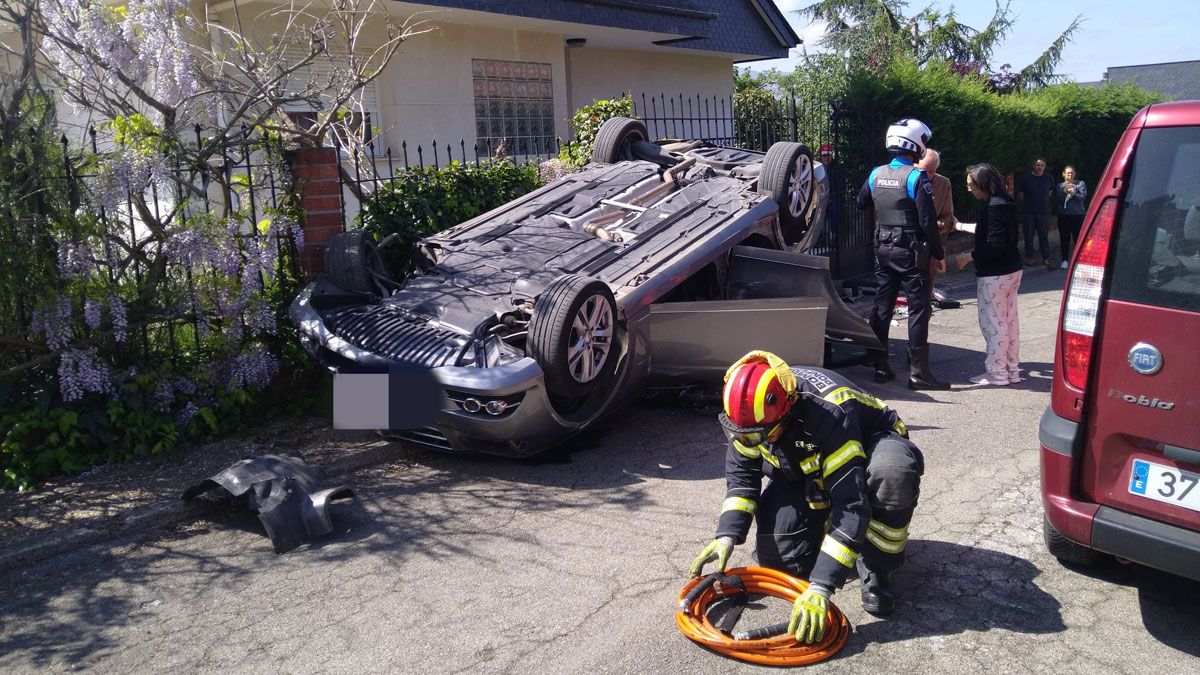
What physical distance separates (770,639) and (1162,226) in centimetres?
206

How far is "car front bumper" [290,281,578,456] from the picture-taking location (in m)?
5.07

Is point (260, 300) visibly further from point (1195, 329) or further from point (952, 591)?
point (1195, 329)

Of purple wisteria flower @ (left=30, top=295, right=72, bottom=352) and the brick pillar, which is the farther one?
the brick pillar

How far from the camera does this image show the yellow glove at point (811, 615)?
3.46 m

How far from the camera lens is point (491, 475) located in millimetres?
5609

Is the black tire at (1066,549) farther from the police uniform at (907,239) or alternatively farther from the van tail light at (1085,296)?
the police uniform at (907,239)

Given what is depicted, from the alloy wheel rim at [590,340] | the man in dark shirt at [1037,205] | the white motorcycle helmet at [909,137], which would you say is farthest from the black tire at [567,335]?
the man in dark shirt at [1037,205]

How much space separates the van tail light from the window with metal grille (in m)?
10.5

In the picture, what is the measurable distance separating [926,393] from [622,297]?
293cm

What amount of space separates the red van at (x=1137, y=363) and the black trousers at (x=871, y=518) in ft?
1.79

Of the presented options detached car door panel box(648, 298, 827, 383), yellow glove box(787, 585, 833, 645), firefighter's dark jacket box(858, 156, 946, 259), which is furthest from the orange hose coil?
firefighter's dark jacket box(858, 156, 946, 259)

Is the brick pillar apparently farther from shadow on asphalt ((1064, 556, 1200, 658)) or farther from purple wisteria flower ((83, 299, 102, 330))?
shadow on asphalt ((1064, 556, 1200, 658))

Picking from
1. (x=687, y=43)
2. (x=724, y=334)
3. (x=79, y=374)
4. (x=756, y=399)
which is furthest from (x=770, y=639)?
(x=687, y=43)

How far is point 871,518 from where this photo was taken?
3.85 m
